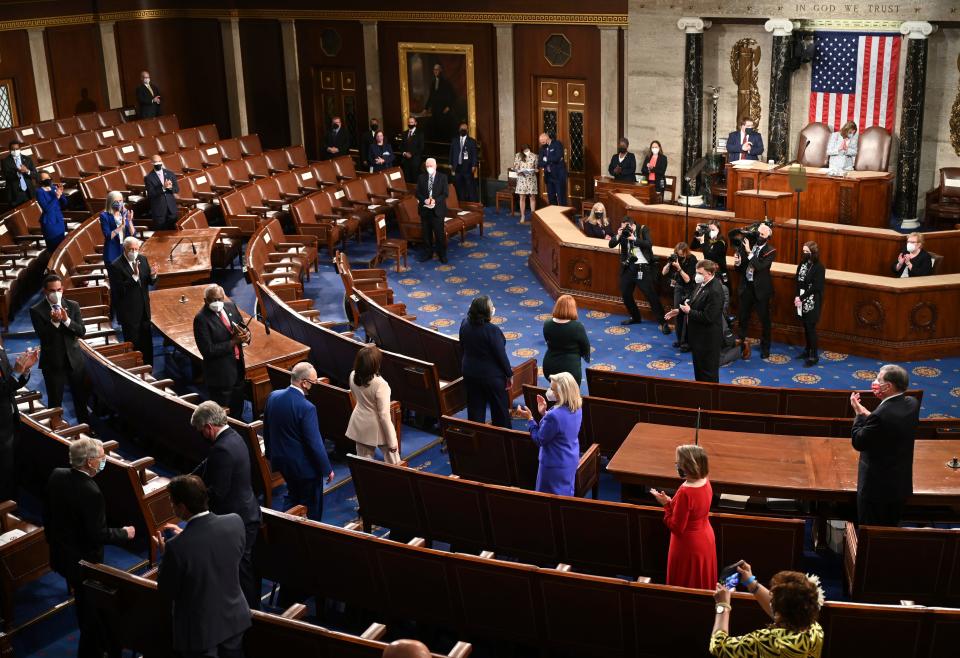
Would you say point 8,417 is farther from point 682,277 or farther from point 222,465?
point 682,277

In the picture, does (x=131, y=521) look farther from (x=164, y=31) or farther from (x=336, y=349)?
(x=164, y=31)

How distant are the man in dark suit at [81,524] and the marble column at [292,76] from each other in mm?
16479

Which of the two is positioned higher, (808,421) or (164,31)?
(164,31)

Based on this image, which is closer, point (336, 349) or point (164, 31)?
point (336, 349)

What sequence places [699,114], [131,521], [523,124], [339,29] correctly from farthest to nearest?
1. [339,29]
2. [523,124]
3. [699,114]
4. [131,521]

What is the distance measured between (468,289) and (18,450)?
7.02 metres

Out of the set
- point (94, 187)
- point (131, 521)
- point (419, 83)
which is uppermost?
point (419, 83)

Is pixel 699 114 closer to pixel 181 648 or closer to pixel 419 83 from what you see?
pixel 419 83

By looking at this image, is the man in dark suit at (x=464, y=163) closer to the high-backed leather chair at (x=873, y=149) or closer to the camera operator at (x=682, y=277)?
the high-backed leather chair at (x=873, y=149)

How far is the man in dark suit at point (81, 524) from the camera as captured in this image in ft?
18.3

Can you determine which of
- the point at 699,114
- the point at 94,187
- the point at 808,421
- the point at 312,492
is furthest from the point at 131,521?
the point at 699,114

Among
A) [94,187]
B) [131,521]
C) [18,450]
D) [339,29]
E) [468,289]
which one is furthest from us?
[339,29]

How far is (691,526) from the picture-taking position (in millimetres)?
5395

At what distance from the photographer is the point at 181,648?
16.0 ft
